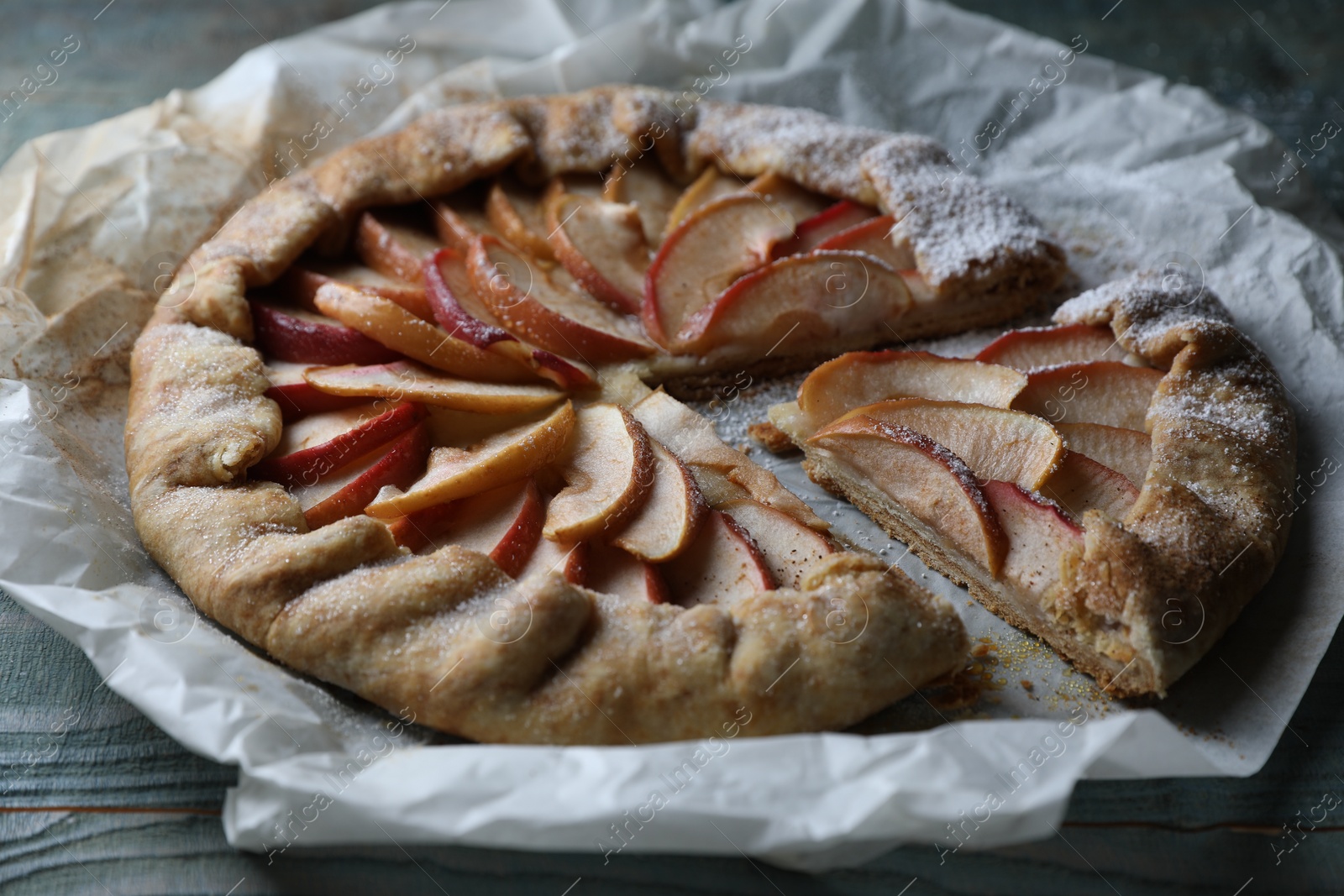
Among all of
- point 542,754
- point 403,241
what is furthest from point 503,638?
point 403,241


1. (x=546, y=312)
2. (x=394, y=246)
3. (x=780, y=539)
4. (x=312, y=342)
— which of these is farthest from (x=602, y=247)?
(x=780, y=539)

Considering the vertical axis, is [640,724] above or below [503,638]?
below

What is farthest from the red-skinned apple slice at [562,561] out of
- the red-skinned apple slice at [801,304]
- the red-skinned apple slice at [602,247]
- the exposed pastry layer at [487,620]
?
the red-skinned apple slice at [602,247]

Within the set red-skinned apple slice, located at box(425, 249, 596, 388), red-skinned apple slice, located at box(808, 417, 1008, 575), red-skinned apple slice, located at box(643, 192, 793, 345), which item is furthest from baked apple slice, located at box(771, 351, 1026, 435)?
red-skinned apple slice, located at box(425, 249, 596, 388)

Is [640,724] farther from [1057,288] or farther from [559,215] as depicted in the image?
[1057,288]

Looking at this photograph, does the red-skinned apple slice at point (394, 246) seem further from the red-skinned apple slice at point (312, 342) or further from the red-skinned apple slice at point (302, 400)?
the red-skinned apple slice at point (302, 400)
